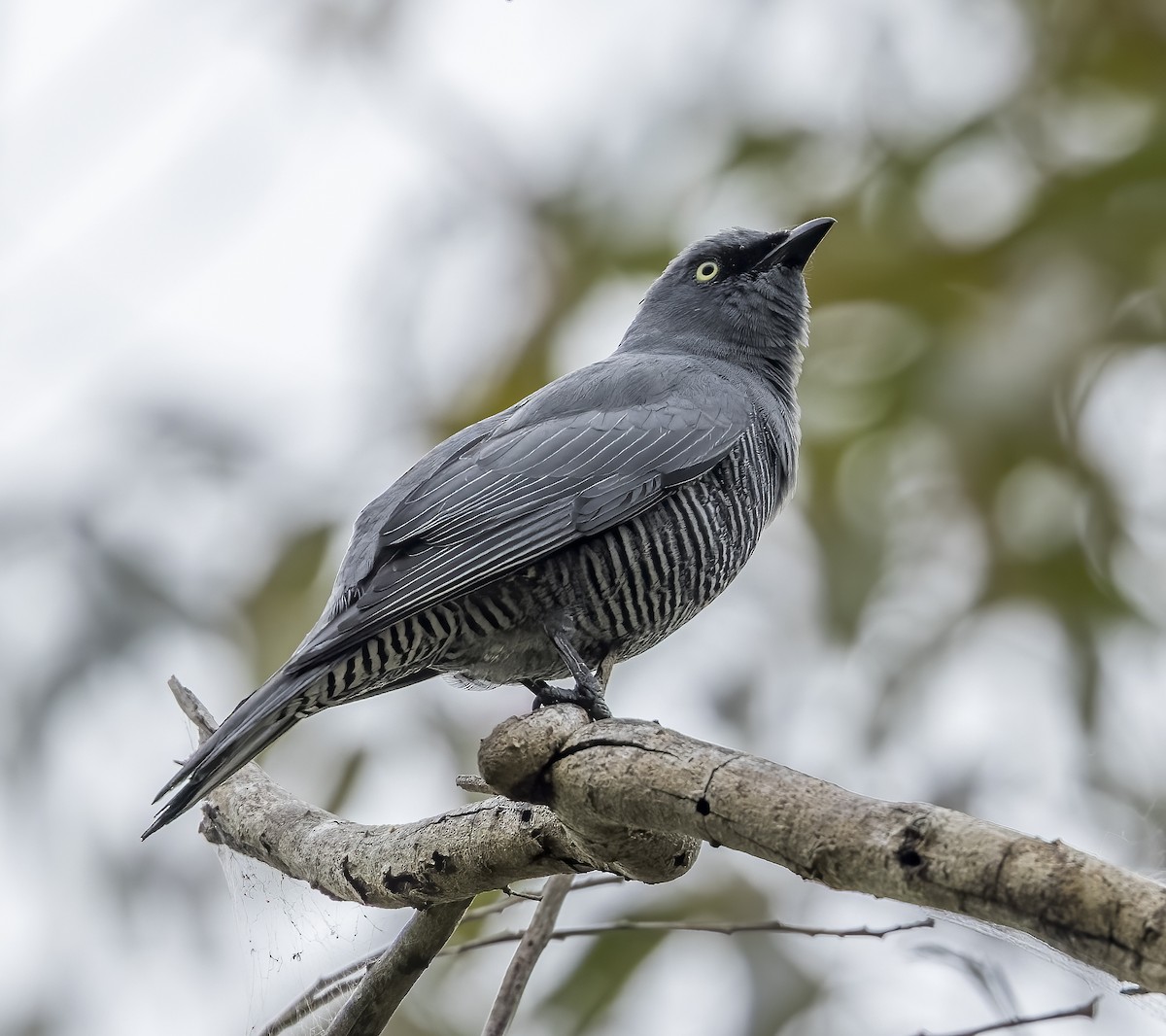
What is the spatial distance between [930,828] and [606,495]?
222 cm

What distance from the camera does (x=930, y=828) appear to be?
91.6 inches

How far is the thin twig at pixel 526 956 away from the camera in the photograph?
3502 millimetres

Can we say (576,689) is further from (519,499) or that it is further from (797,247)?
(797,247)

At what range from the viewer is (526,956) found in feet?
11.9

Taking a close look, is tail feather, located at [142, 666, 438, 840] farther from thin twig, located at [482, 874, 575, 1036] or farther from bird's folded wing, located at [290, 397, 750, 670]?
thin twig, located at [482, 874, 575, 1036]

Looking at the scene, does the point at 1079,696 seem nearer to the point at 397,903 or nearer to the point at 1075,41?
the point at 1075,41

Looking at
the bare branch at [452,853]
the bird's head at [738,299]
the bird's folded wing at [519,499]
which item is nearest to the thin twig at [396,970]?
the bare branch at [452,853]

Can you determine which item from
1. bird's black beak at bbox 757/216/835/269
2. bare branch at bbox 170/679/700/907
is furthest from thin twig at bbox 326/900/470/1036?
bird's black beak at bbox 757/216/835/269

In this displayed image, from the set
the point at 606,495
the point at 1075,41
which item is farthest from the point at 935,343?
the point at 606,495

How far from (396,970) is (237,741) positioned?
73 cm

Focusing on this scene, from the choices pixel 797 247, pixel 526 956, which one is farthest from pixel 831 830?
pixel 797 247

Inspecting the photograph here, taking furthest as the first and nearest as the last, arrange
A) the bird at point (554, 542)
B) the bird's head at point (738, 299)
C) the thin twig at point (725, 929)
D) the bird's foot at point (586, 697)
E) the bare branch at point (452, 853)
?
the bird's head at point (738, 299) → the bird at point (554, 542) → the bird's foot at point (586, 697) → the thin twig at point (725, 929) → the bare branch at point (452, 853)

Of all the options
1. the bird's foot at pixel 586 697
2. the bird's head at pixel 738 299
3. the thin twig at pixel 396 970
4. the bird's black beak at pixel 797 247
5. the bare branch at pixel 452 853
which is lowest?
the thin twig at pixel 396 970

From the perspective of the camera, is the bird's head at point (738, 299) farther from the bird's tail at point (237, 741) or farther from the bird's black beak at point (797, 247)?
the bird's tail at point (237, 741)
